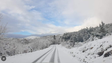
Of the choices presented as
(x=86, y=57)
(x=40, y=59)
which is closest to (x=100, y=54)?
(x=86, y=57)

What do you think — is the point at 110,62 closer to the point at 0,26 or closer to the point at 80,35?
the point at 0,26

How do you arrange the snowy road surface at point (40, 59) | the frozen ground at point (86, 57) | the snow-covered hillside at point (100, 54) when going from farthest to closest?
the snowy road surface at point (40, 59) → the frozen ground at point (86, 57) → the snow-covered hillside at point (100, 54)

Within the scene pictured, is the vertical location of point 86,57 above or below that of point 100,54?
below

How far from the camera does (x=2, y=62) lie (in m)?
8.96

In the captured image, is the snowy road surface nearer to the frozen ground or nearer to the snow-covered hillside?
the frozen ground

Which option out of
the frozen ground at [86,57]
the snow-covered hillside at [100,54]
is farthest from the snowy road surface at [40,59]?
the snow-covered hillside at [100,54]

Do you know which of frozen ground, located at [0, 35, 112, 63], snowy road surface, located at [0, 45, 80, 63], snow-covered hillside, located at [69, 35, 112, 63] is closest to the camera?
snow-covered hillside, located at [69, 35, 112, 63]

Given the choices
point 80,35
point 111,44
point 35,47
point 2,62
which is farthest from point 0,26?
point 80,35

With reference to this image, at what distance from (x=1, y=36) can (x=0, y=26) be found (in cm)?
177

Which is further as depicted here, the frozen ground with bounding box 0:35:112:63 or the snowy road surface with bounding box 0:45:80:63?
the snowy road surface with bounding box 0:45:80:63

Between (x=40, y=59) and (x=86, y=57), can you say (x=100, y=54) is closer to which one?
(x=86, y=57)

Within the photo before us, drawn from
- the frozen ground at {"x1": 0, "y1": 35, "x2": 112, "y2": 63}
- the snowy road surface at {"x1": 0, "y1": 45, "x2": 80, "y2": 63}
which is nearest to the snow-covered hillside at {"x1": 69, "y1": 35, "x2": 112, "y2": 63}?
the frozen ground at {"x1": 0, "y1": 35, "x2": 112, "y2": 63}

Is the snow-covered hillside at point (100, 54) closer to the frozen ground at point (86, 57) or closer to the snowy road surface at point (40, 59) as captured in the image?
the frozen ground at point (86, 57)

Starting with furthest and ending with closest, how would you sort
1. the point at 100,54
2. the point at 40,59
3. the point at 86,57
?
the point at 86,57
the point at 40,59
the point at 100,54
